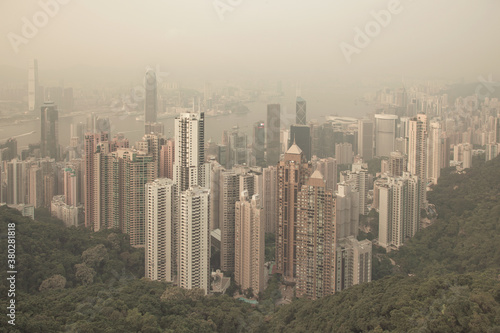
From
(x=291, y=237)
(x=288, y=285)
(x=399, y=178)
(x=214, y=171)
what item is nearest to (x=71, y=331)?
(x=288, y=285)

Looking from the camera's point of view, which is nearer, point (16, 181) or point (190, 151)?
point (190, 151)

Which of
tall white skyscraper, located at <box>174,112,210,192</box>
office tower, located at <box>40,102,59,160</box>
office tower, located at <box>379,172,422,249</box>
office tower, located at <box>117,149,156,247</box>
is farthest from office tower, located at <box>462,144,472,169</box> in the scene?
office tower, located at <box>40,102,59,160</box>

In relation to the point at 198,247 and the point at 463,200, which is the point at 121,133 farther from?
the point at 463,200

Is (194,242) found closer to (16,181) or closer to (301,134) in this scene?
(16,181)

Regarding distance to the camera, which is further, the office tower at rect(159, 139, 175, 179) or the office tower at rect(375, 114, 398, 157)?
the office tower at rect(375, 114, 398, 157)

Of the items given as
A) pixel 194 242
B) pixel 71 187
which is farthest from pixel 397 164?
pixel 71 187

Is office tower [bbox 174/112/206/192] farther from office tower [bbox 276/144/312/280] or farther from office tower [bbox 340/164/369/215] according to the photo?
office tower [bbox 340/164/369/215]
